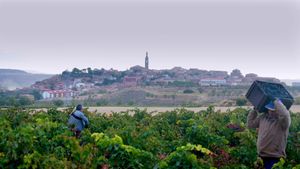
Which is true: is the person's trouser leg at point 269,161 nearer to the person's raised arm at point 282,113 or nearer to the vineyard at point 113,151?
the vineyard at point 113,151

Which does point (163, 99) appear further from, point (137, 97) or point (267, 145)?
point (267, 145)

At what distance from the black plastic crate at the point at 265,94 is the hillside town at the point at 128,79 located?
5898 centimetres

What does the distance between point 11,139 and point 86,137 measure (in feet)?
9.25

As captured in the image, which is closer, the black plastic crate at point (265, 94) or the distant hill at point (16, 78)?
the black plastic crate at point (265, 94)

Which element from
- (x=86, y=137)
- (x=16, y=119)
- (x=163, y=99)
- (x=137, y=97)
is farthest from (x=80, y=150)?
(x=137, y=97)

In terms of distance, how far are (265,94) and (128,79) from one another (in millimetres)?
75438

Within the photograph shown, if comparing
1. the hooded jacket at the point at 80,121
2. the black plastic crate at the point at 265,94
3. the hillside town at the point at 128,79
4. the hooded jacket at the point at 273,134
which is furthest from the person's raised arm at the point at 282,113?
the hillside town at the point at 128,79

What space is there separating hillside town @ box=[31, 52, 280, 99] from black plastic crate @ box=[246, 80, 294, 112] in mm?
58981

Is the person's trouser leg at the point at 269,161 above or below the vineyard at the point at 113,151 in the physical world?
below

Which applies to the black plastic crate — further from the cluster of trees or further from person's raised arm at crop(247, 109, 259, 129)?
the cluster of trees

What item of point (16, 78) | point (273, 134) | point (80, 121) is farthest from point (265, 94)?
point (16, 78)

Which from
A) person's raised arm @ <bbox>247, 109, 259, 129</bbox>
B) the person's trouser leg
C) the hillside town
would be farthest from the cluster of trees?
the person's trouser leg

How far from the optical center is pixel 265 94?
7.41m

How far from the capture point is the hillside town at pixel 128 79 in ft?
247
